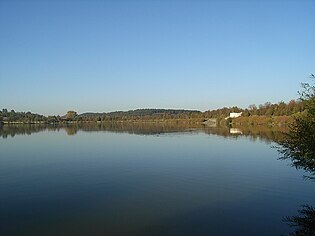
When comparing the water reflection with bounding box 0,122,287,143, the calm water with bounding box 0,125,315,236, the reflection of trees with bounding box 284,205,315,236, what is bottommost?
the reflection of trees with bounding box 284,205,315,236

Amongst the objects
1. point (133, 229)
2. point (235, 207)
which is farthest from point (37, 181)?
point (235, 207)

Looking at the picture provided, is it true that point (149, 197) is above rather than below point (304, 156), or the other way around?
below

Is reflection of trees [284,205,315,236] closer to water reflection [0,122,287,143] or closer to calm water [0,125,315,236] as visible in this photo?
calm water [0,125,315,236]

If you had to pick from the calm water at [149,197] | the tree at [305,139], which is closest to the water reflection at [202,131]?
the calm water at [149,197]

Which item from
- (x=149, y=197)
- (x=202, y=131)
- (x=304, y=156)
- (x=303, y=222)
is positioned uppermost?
(x=304, y=156)

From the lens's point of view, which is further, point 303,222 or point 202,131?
point 202,131

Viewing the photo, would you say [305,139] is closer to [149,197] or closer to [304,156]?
[304,156]

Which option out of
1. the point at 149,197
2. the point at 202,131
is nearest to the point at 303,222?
the point at 149,197

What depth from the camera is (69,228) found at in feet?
35.0

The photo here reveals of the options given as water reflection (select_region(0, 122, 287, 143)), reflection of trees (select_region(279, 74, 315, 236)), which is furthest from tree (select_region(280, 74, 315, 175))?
water reflection (select_region(0, 122, 287, 143))

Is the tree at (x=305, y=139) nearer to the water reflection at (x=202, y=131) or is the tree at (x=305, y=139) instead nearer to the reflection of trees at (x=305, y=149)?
the reflection of trees at (x=305, y=149)

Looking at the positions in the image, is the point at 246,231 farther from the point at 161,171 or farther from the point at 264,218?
the point at 161,171

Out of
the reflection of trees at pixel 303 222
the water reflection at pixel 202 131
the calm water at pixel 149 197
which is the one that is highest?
the water reflection at pixel 202 131

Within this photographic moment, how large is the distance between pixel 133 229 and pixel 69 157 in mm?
19195
